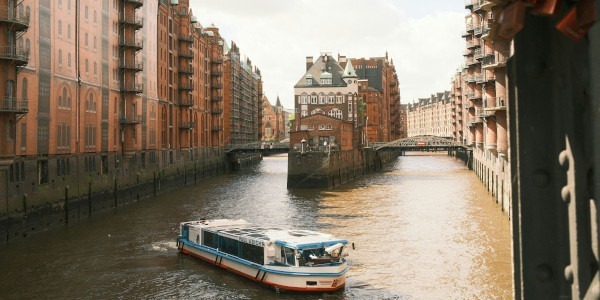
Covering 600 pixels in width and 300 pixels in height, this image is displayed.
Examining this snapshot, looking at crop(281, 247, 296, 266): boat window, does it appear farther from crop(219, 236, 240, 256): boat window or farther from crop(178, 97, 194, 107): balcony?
crop(178, 97, 194, 107): balcony

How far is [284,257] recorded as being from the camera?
76.8 ft

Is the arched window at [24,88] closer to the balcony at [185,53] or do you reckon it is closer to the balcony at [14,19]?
the balcony at [14,19]

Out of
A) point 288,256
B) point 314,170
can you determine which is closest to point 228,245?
point 288,256

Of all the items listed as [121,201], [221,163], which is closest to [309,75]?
[221,163]

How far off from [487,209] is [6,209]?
112 ft

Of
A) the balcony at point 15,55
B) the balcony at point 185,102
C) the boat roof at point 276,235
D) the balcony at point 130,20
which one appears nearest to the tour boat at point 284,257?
the boat roof at point 276,235

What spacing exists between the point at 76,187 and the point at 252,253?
72.3ft

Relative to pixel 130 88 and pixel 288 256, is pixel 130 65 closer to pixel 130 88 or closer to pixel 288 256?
pixel 130 88

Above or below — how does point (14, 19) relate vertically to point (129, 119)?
above

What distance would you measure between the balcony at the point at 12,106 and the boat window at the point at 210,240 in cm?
1313

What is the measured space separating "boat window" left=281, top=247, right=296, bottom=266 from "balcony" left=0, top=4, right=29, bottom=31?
2035 centimetres

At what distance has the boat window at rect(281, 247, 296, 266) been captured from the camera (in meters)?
23.1

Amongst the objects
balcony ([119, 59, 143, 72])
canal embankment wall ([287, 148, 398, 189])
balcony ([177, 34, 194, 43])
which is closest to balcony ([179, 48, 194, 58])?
balcony ([177, 34, 194, 43])

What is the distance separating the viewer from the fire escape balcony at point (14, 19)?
3061 cm
